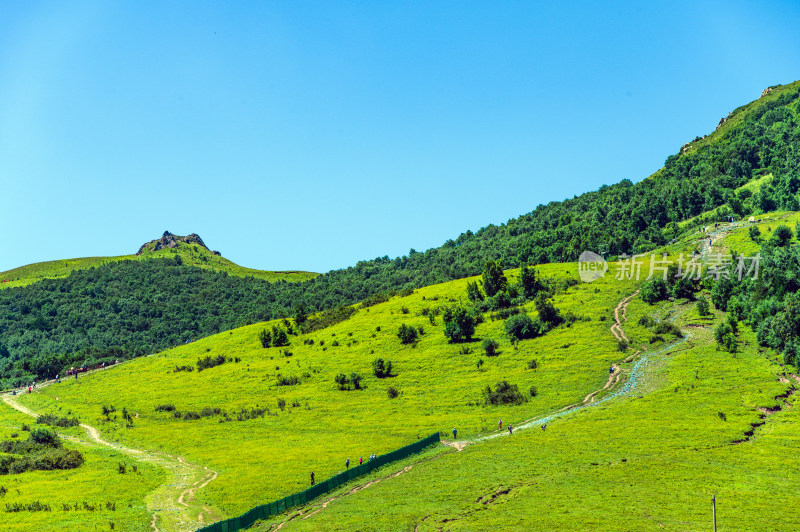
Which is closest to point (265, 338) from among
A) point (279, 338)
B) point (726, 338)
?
point (279, 338)

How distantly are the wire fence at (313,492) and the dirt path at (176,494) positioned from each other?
152 inches

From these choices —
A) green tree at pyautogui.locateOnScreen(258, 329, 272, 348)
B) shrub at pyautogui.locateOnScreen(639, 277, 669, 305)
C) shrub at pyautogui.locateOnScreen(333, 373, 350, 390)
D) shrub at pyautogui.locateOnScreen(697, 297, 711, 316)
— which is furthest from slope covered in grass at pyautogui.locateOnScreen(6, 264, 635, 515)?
shrub at pyautogui.locateOnScreen(697, 297, 711, 316)

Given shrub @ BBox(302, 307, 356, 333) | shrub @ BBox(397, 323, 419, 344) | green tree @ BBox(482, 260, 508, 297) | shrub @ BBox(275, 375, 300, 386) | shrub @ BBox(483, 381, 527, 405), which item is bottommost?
shrub @ BBox(483, 381, 527, 405)

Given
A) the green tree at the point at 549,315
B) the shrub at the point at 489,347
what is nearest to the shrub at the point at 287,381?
the shrub at the point at 489,347

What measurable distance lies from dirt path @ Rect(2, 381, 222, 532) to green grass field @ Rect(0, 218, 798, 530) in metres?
0.80

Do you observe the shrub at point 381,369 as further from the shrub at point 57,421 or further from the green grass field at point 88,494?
the shrub at point 57,421

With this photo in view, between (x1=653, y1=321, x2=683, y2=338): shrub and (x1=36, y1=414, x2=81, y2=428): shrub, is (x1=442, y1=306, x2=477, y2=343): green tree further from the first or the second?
(x1=36, y1=414, x2=81, y2=428): shrub

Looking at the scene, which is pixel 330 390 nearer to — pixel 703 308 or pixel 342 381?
pixel 342 381

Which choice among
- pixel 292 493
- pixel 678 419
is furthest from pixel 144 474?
pixel 678 419

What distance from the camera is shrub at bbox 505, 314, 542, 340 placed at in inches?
4592

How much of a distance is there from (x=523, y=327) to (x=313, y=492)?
227 ft

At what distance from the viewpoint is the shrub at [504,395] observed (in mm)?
88375

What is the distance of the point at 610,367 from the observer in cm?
9475

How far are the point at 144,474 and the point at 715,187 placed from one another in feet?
582
